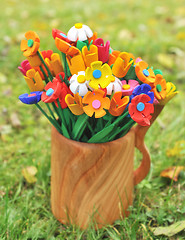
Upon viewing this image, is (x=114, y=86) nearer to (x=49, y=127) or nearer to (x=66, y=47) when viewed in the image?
(x=66, y=47)

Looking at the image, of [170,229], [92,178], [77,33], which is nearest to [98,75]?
[77,33]

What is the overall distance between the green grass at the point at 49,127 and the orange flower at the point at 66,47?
0.50 feet

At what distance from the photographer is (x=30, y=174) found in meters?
1.07

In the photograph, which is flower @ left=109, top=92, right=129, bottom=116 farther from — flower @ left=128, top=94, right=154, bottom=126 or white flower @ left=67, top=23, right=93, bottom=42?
white flower @ left=67, top=23, right=93, bottom=42

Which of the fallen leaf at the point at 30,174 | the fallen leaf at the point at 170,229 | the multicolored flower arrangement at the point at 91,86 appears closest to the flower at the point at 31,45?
the multicolored flower arrangement at the point at 91,86

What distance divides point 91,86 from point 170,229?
0.48 metres

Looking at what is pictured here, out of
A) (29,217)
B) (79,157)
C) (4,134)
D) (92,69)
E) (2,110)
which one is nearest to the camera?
(92,69)

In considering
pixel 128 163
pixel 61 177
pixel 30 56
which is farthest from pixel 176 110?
pixel 30 56

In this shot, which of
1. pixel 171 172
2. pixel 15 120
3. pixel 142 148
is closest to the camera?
pixel 142 148

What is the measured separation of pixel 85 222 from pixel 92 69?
44cm

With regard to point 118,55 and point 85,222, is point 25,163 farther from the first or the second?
point 118,55

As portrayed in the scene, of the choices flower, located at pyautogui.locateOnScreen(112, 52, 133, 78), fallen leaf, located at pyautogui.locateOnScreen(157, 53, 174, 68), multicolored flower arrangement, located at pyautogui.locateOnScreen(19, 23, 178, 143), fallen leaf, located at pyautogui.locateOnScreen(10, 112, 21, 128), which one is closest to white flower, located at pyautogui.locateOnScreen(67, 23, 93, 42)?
multicolored flower arrangement, located at pyautogui.locateOnScreen(19, 23, 178, 143)

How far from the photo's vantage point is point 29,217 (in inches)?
36.6

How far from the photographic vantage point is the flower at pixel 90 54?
0.71 metres
